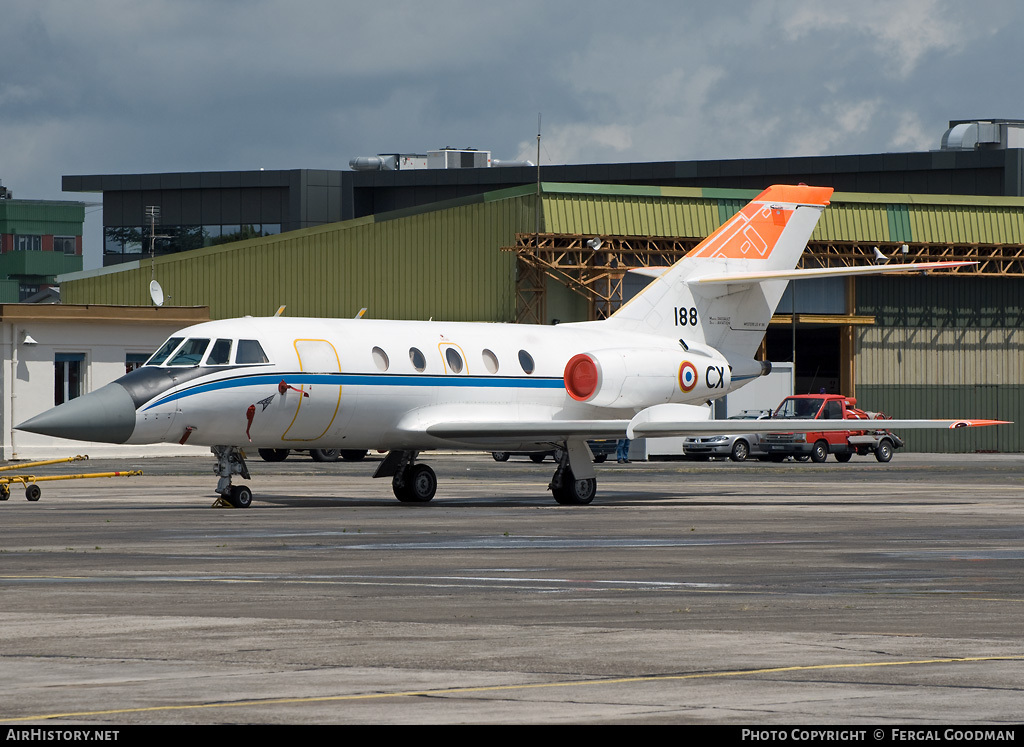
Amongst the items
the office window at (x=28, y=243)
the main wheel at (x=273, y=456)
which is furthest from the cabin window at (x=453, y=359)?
the office window at (x=28, y=243)

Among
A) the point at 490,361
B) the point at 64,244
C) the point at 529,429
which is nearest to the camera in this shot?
the point at 529,429

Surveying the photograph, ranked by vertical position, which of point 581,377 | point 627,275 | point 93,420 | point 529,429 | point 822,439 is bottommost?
point 822,439

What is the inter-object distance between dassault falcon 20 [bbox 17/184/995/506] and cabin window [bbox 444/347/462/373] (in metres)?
0.04

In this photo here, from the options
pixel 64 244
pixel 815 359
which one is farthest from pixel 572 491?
pixel 64 244

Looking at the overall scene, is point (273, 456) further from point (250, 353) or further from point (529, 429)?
point (250, 353)

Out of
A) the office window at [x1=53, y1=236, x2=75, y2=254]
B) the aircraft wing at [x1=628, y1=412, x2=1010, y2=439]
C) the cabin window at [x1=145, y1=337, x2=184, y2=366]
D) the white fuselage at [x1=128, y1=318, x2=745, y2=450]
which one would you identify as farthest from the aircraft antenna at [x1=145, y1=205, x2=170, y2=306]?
the office window at [x1=53, y1=236, x2=75, y2=254]

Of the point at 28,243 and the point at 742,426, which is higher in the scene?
the point at 28,243

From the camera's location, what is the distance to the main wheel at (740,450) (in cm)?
5384

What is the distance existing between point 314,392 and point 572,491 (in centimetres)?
498

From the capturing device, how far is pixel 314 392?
2686 centimetres

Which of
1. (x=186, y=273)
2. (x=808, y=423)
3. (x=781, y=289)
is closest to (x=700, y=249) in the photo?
(x=781, y=289)

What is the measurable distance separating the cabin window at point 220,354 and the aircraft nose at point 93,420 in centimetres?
164

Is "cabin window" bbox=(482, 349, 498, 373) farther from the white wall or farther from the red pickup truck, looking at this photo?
the red pickup truck

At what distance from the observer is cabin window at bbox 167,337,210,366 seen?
26.0 m
